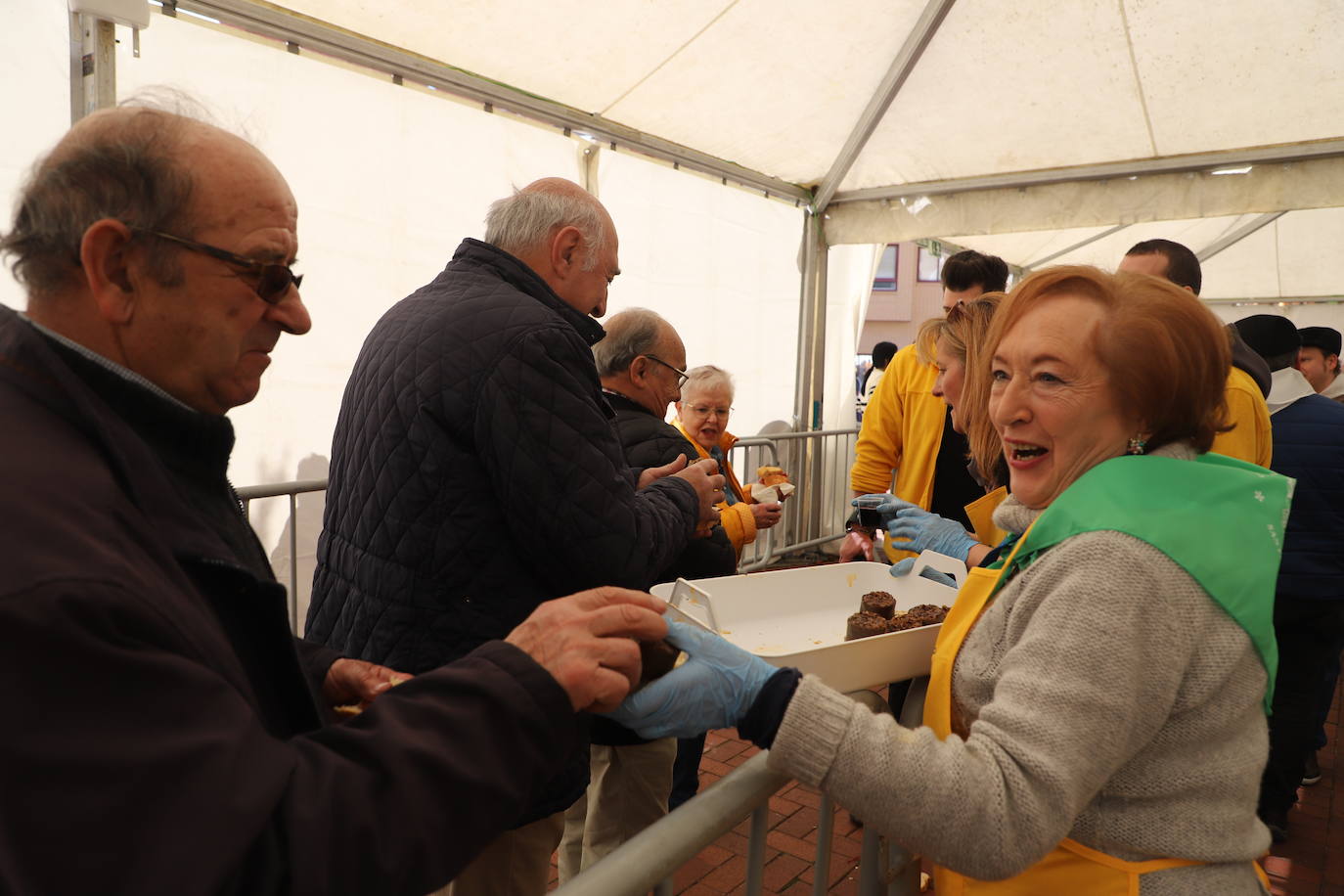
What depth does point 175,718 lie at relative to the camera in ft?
2.43

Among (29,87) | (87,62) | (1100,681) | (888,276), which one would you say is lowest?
(1100,681)

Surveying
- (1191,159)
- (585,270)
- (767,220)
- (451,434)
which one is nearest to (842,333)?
(767,220)

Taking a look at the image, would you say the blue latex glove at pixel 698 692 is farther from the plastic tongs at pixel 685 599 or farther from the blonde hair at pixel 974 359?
the blonde hair at pixel 974 359

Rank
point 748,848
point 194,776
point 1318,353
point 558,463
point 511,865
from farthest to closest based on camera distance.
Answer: point 1318,353, point 511,865, point 558,463, point 748,848, point 194,776

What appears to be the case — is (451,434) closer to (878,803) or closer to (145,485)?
(145,485)

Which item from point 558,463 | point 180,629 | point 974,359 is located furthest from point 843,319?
point 180,629

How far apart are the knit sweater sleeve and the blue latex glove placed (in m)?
0.12

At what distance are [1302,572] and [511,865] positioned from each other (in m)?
3.29

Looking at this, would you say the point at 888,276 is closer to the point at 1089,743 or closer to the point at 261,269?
the point at 1089,743

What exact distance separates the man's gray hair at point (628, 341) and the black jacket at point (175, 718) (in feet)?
6.55

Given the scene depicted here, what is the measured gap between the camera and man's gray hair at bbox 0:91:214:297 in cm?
98

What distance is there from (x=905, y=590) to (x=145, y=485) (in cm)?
215

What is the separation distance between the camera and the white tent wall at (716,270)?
17.8ft

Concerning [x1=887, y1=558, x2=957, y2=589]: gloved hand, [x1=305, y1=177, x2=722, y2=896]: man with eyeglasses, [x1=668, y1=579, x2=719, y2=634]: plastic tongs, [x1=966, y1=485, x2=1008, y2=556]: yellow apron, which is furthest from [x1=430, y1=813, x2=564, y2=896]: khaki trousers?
[x1=966, y1=485, x2=1008, y2=556]: yellow apron
